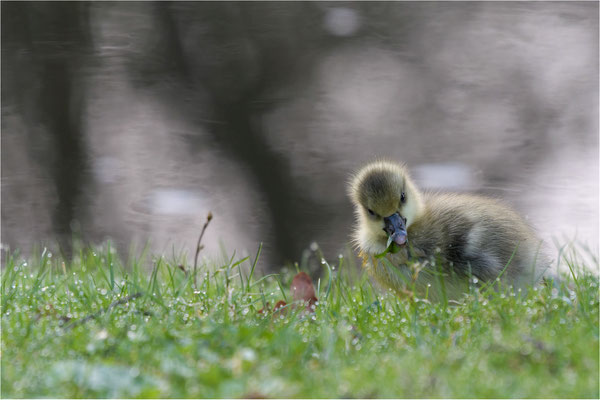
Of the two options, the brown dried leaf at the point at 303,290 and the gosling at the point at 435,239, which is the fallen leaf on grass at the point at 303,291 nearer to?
the brown dried leaf at the point at 303,290

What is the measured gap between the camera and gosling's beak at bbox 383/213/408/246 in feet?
11.0

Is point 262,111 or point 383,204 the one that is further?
point 262,111

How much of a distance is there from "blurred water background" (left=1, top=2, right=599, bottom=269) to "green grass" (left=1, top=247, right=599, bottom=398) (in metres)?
3.41

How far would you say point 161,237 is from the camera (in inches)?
252

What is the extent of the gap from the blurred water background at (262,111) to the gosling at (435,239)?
2.69m

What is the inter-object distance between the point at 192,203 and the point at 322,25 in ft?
6.55

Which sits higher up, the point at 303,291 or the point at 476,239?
the point at 476,239

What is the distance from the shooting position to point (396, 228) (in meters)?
3.41

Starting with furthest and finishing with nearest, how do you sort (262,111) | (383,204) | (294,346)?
(262,111) → (383,204) → (294,346)

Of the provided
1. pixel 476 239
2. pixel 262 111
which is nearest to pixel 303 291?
pixel 476 239

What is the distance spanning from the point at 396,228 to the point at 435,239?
0.19 metres

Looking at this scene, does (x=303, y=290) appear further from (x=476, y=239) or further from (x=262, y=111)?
(x=262, y=111)

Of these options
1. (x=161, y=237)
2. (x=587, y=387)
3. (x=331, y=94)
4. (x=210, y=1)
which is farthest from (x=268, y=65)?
(x=587, y=387)

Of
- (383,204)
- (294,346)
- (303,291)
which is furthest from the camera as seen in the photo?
(383,204)
